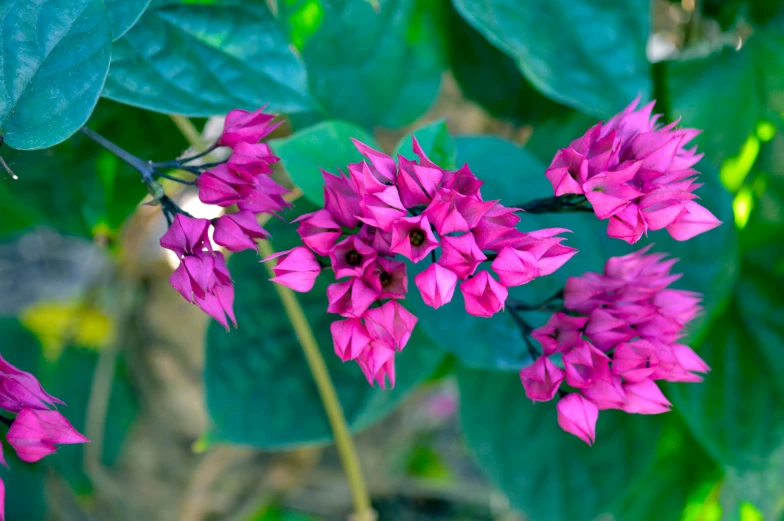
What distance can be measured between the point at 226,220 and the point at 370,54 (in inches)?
10.4

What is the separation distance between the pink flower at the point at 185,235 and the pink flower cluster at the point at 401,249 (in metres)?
0.04

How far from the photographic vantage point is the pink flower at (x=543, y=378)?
32cm

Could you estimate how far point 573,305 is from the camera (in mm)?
350

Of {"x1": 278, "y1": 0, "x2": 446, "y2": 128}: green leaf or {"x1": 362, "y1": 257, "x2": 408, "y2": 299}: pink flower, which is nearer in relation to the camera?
{"x1": 362, "y1": 257, "x2": 408, "y2": 299}: pink flower

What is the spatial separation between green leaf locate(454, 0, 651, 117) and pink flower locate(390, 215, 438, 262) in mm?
238

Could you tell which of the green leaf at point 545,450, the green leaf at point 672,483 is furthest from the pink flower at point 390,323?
the green leaf at point 672,483

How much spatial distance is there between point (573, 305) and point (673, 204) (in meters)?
0.08

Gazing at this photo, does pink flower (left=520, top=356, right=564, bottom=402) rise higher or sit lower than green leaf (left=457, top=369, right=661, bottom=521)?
higher

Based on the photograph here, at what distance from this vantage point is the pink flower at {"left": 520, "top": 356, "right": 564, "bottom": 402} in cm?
32

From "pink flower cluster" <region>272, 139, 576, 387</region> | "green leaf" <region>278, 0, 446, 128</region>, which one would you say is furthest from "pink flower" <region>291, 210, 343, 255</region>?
"green leaf" <region>278, 0, 446, 128</region>

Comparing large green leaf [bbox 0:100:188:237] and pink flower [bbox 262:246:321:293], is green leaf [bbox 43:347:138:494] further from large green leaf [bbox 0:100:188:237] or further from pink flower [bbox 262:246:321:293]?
pink flower [bbox 262:246:321:293]

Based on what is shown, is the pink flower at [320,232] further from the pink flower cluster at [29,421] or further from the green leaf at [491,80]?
the green leaf at [491,80]

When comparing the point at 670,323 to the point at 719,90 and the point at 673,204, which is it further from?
the point at 719,90

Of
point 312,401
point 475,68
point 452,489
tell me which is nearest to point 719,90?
point 475,68
